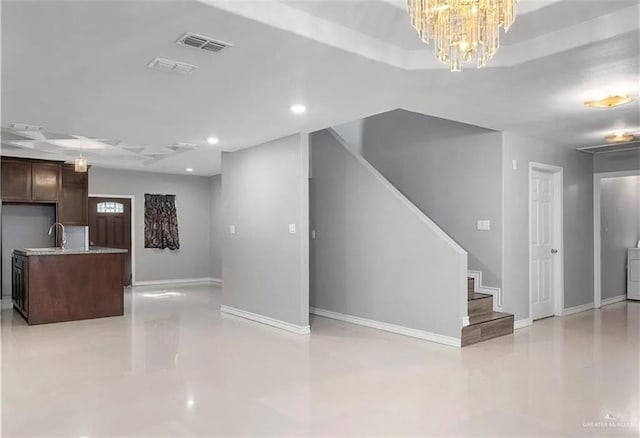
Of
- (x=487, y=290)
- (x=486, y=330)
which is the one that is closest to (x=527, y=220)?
(x=487, y=290)

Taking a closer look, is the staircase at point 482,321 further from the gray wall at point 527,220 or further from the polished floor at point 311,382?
the gray wall at point 527,220

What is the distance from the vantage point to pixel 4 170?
25.4 feet

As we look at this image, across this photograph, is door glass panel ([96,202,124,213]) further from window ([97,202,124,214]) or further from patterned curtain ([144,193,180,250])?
patterned curtain ([144,193,180,250])

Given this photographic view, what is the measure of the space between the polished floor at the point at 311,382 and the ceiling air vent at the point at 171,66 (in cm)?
241

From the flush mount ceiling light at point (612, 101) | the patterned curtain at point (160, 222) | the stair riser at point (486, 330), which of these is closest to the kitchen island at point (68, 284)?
the patterned curtain at point (160, 222)

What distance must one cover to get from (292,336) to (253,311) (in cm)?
118

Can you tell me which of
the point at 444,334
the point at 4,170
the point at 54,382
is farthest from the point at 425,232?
the point at 4,170

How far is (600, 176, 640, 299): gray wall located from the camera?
784cm

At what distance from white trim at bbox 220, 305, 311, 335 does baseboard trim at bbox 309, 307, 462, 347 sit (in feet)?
2.56

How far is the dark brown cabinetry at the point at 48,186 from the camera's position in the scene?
7.80 metres

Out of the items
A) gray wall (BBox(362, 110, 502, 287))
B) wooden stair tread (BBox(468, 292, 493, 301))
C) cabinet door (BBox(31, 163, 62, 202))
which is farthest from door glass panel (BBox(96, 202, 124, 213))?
wooden stair tread (BBox(468, 292, 493, 301))

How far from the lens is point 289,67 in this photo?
339cm

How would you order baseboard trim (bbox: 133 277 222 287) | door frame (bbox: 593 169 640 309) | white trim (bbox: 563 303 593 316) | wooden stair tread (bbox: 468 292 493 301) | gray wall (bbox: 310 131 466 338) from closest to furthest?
1. gray wall (bbox: 310 131 466 338)
2. wooden stair tread (bbox: 468 292 493 301)
3. white trim (bbox: 563 303 593 316)
4. door frame (bbox: 593 169 640 309)
5. baseboard trim (bbox: 133 277 222 287)

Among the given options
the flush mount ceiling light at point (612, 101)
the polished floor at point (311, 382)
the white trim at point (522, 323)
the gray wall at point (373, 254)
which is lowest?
the polished floor at point (311, 382)
